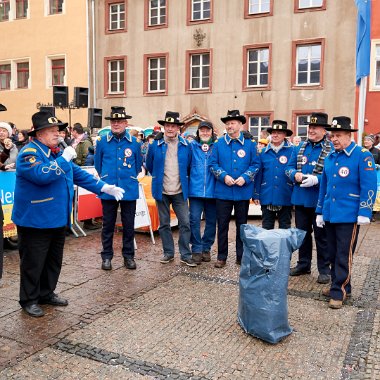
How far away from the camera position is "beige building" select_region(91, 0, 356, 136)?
2012 cm

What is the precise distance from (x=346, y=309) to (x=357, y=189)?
1271 millimetres

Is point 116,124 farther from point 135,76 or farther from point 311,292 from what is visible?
point 135,76

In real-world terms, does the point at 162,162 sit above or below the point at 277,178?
above

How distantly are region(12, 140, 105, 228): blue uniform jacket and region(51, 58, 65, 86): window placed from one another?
22488mm

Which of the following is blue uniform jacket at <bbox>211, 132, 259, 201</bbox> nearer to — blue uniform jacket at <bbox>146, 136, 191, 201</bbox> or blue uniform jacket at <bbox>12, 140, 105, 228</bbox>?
blue uniform jacket at <bbox>146, 136, 191, 201</bbox>

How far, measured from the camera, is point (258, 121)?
22.0 metres

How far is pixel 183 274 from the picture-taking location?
6230mm

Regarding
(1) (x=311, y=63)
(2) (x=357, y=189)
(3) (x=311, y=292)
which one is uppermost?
(1) (x=311, y=63)

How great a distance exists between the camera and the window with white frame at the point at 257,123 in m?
21.8

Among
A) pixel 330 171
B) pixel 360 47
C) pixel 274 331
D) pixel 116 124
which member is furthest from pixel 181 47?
pixel 274 331

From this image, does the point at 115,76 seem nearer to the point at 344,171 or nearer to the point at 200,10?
the point at 200,10

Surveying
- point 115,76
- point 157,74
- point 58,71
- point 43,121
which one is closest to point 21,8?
point 58,71

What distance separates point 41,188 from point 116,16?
21807 millimetres

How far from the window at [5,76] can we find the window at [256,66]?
14306 mm
